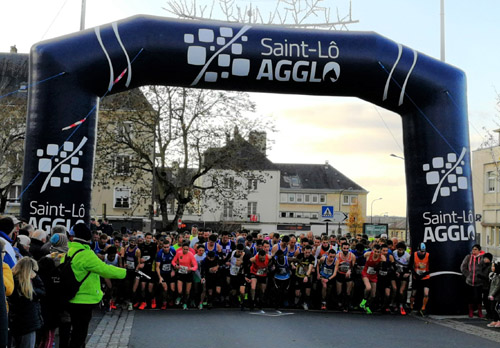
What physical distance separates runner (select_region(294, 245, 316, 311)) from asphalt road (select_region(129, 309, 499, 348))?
1.23m

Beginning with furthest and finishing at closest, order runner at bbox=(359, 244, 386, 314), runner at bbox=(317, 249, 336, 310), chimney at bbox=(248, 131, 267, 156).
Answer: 1. chimney at bbox=(248, 131, 267, 156)
2. runner at bbox=(317, 249, 336, 310)
3. runner at bbox=(359, 244, 386, 314)

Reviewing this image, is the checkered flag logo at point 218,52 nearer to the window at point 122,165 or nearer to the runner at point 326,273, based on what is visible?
the runner at point 326,273

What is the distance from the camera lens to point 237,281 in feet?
53.5

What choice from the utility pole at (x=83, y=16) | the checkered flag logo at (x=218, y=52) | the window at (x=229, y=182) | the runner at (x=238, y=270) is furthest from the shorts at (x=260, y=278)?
the window at (x=229, y=182)

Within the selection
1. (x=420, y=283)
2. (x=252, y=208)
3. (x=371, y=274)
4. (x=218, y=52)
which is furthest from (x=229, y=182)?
A: (x=252, y=208)

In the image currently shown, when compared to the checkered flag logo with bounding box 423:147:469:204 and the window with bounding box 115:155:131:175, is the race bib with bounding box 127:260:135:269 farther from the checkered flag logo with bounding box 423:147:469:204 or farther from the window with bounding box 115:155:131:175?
the window with bounding box 115:155:131:175

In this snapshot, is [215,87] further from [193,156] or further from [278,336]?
[193,156]

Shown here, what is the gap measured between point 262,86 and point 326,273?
5.09 m

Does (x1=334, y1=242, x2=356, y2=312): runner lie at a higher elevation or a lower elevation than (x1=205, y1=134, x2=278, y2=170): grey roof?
lower

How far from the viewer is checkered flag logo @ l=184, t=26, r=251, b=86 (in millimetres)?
13609

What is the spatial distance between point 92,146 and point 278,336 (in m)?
5.16

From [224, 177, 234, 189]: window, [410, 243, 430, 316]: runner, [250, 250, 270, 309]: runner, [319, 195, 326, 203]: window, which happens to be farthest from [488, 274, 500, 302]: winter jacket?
[319, 195, 326, 203]: window

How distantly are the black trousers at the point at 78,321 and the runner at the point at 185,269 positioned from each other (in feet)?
26.1

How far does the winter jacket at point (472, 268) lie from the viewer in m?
14.7
